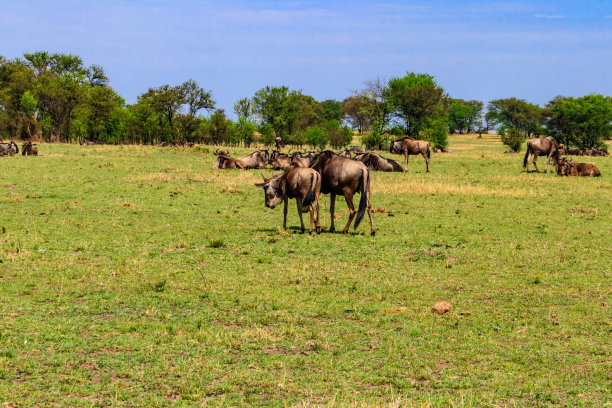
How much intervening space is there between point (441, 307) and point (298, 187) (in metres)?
6.36

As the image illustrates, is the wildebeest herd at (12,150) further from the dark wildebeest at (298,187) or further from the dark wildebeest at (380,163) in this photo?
the dark wildebeest at (298,187)

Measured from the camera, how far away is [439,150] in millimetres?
69188

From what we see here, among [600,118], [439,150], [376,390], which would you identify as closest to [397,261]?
[376,390]

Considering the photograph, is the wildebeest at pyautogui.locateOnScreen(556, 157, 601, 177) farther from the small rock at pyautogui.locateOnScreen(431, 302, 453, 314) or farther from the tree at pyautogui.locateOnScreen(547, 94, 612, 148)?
the tree at pyautogui.locateOnScreen(547, 94, 612, 148)

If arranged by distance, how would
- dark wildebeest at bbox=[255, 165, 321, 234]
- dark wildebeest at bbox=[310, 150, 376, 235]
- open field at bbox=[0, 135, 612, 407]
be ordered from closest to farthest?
open field at bbox=[0, 135, 612, 407]
dark wildebeest at bbox=[255, 165, 321, 234]
dark wildebeest at bbox=[310, 150, 376, 235]

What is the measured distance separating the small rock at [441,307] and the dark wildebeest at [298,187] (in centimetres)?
562

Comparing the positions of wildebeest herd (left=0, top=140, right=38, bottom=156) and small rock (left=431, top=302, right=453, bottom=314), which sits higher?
wildebeest herd (left=0, top=140, right=38, bottom=156)

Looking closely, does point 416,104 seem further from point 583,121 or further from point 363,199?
point 363,199

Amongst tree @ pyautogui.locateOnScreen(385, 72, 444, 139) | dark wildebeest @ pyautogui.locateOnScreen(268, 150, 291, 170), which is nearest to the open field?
dark wildebeest @ pyautogui.locateOnScreen(268, 150, 291, 170)

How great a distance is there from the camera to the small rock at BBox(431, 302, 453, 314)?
29.7ft

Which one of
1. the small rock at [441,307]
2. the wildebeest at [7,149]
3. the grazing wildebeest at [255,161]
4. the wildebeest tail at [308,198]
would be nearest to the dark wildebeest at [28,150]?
the wildebeest at [7,149]

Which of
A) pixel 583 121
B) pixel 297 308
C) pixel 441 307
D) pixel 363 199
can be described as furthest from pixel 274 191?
pixel 583 121

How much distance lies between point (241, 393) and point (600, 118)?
277 feet

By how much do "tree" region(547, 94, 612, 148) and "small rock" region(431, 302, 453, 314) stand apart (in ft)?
259
